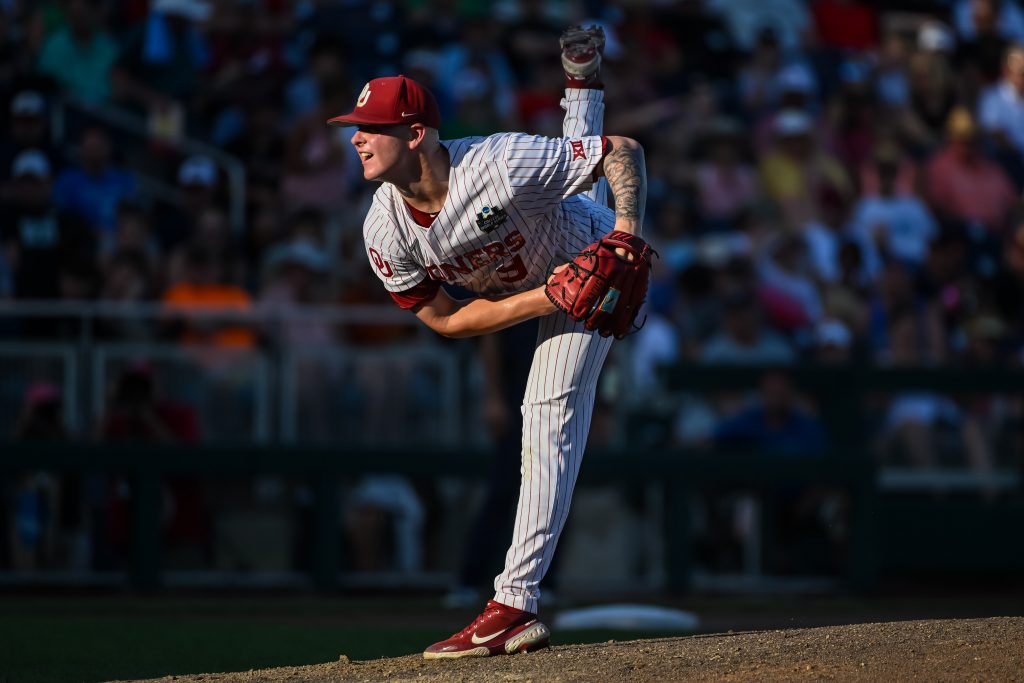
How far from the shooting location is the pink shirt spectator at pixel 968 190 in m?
13.1

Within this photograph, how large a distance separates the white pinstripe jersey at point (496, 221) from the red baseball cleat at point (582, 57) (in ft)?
2.64

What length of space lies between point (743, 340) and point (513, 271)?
5.61 metres

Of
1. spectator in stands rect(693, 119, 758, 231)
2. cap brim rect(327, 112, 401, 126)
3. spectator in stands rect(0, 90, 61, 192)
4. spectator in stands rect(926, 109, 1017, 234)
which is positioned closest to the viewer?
cap brim rect(327, 112, 401, 126)

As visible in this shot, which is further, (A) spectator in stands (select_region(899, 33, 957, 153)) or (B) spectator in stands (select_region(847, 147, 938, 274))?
(A) spectator in stands (select_region(899, 33, 957, 153))

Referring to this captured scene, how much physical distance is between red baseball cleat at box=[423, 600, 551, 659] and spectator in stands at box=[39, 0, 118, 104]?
7.49 m

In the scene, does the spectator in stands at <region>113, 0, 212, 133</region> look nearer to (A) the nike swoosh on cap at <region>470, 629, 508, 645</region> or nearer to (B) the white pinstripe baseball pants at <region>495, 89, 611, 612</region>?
(B) the white pinstripe baseball pants at <region>495, 89, 611, 612</region>

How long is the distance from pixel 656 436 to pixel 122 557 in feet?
11.2

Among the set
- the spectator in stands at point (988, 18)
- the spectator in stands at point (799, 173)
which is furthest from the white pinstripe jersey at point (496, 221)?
the spectator in stands at point (988, 18)

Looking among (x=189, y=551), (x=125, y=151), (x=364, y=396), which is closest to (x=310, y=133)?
(x=125, y=151)

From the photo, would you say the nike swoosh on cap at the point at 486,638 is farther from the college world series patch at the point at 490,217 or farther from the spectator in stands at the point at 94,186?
the spectator in stands at the point at 94,186

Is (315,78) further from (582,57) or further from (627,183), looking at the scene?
(627,183)

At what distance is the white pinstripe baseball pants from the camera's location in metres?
5.02

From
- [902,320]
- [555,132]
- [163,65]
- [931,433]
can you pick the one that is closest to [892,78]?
[902,320]

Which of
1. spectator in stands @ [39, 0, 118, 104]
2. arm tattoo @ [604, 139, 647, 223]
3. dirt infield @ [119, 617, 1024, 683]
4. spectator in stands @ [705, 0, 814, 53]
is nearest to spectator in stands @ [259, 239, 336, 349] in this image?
spectator in stands @ [39, 0, 118, 104]
